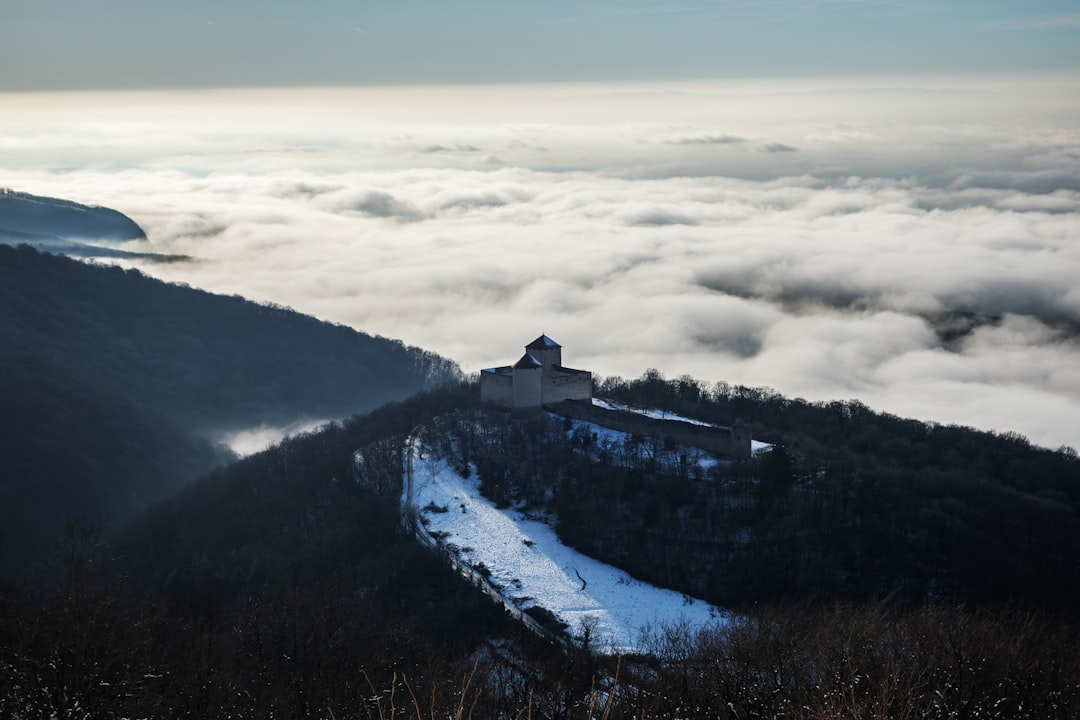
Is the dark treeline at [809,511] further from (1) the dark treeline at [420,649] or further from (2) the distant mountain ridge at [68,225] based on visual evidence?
(2) the distant mountain ridge at [68,225]

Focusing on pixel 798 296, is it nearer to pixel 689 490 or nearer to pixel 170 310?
pixel 170 310

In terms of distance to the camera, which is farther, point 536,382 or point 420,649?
point 536,382

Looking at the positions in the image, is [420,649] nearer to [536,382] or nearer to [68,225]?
[536,382]

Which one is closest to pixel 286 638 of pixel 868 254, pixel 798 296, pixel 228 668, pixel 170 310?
pixel 228 668

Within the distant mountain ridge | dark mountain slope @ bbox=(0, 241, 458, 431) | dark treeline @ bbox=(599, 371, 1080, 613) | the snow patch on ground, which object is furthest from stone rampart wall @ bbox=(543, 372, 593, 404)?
the distant mountain ridge

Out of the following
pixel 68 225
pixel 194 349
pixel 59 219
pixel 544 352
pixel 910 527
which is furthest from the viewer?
pixel 68 225

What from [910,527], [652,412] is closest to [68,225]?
[652,412]

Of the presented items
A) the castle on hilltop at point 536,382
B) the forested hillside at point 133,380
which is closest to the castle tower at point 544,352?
the castle on hilltop at point 536,382
